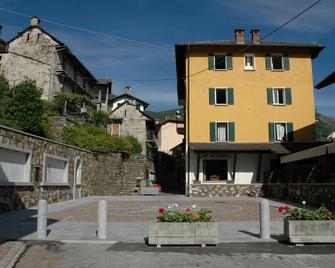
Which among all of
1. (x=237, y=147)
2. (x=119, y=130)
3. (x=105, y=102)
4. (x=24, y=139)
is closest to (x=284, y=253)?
(x=24, y=139)

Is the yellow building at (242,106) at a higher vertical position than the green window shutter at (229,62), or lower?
lower

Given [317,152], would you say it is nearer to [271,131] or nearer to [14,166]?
[14,166]

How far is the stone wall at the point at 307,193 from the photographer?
16.4 metres

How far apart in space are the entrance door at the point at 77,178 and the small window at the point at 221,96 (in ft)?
36.7

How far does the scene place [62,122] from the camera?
31062mm

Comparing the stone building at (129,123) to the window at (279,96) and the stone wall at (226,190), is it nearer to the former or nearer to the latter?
the stone wall at (226,190)

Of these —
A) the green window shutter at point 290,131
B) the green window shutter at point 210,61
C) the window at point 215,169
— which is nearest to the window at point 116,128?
the green window shutter at point 210,61

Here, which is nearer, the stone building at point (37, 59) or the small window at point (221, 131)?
the small window at point (221, 131)

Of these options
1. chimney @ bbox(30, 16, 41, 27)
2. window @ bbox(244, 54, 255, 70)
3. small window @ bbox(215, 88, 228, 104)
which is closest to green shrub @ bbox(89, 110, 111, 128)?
chimney @ bbox(30, 16, 41, 27)

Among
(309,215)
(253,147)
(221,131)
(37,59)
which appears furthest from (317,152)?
(37,59)

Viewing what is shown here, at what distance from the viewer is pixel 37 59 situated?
4094cm

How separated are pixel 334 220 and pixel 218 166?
21.3m

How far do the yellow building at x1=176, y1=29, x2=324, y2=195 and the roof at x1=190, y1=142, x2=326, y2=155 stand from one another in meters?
0.07

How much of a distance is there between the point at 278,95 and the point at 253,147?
5.03 meters
